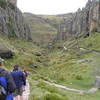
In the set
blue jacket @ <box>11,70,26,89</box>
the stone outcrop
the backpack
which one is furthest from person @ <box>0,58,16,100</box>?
the stone outcrop

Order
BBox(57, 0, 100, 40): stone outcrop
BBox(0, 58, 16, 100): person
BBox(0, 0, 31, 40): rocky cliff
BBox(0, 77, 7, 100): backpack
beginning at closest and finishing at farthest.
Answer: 1. BBox(0, 77, 7, 100): backpack
2. BBox(0, 58, 16, 100): person
3. BBox(0, 0, 31, 40): rocky cliff
4. BBox(57, 0, 100, 40): stone outcrop

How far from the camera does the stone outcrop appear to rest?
10600 centimetres

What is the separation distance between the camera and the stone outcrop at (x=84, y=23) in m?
106

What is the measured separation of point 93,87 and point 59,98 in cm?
1261

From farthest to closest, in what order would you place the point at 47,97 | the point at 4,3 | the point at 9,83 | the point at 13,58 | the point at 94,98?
1. the point at 4,3
2. the point at 13,58
3. the point at 94,98
4. the point at 47,97
5. the point at 9,83

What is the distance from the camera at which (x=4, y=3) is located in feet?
382

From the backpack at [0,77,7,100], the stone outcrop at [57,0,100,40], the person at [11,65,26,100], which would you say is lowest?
the stone outcrop at [57,0,100,40]

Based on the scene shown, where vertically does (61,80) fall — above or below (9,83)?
below

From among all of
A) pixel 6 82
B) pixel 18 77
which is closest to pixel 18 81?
pixel 18 77

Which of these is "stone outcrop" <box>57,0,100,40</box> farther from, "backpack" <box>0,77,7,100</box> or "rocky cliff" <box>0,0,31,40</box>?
"backpack" <box>0,77,7,100</box>

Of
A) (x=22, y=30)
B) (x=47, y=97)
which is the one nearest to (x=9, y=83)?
(x=47, y=97)

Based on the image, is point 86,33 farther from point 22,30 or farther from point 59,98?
point 59,98

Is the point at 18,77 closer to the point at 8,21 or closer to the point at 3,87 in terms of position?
the point at 3,87

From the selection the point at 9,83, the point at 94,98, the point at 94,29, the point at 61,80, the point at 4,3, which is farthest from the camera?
the point at 4,3
